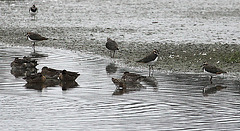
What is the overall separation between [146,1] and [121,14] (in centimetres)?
949

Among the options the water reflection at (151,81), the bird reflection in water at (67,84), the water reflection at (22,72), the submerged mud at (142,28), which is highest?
the submerged mud at (142,28)

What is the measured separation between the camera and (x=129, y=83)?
660 inches

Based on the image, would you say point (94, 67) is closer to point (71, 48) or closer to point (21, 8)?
point (71, 48)

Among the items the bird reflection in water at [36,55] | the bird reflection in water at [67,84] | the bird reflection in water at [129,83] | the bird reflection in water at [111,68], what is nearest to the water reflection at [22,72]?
the bird reflection in water at [67,84]

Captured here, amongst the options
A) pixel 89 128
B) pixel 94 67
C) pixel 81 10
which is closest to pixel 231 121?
pixel 89 128

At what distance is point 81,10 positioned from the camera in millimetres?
40188

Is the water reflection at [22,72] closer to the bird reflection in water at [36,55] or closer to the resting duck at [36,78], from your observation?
the resting duck at [36,78]

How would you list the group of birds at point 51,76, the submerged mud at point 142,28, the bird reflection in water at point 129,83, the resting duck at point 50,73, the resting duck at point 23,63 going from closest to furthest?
the bird reflection in water at point 129,83 → the group of birds at point 51,76 → the resting duck at point 50,73 → the resting duck at point 23,63 → the submerged mud at point 142,28

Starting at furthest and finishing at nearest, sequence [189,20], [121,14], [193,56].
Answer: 1. [121,14]
2. [189,20]
3. [193,56]

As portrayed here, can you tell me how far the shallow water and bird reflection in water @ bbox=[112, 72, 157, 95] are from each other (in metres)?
0.10

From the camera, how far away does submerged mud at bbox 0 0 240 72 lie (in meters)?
21.7

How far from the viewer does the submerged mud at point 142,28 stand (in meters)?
21.7

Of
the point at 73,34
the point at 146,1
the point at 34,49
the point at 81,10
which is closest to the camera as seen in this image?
the point at 34,49

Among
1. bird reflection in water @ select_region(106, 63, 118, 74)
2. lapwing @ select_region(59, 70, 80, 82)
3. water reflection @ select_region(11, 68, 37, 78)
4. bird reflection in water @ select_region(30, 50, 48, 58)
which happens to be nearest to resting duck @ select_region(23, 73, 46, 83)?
lapwing @ select_region(59, 70, 80, 82)
